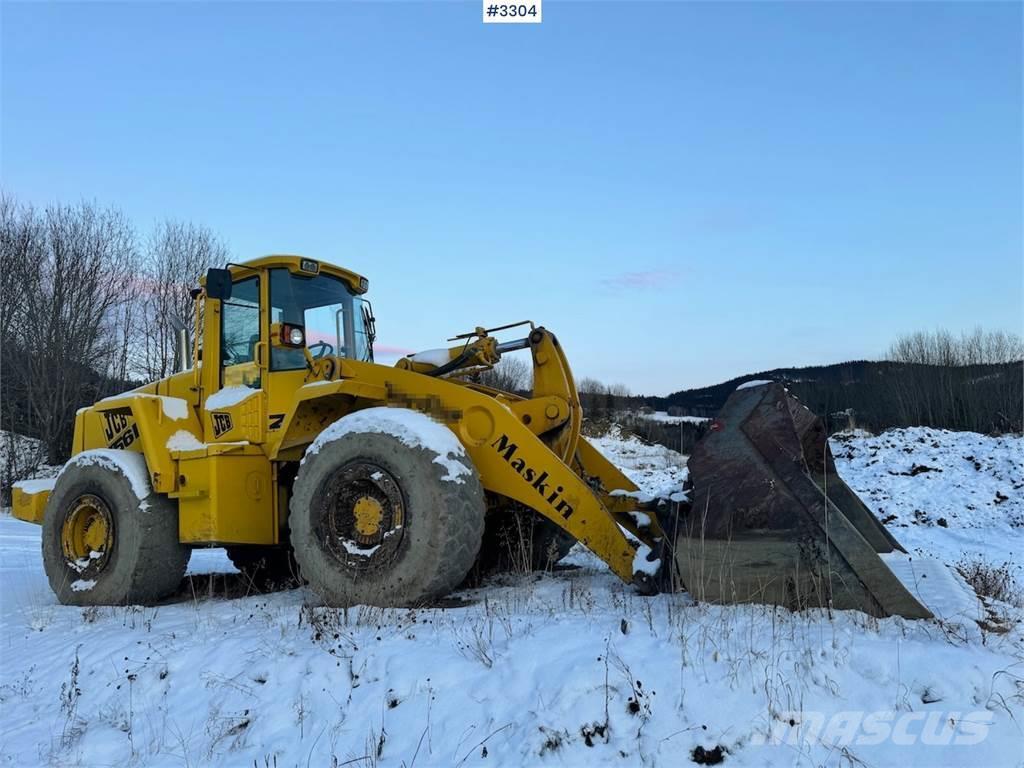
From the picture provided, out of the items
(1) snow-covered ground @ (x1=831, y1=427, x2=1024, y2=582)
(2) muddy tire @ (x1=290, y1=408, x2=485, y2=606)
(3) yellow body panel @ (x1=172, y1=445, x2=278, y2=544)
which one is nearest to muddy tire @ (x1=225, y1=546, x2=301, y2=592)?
(3) yellow body panel @ (x1=172, y1=445, x2=278, y2=544)

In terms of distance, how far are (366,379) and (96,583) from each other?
3.42m

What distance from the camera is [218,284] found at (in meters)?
6.98

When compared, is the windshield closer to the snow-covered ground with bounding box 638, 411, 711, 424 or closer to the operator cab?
the operator cab

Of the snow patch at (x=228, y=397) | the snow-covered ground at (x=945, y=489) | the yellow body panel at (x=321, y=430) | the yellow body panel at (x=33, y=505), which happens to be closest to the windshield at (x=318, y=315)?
the yellow body panel at (x=321, y=430)

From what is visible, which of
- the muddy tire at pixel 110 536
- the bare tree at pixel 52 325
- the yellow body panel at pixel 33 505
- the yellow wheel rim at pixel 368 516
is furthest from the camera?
the bare tree at pixel 52 325

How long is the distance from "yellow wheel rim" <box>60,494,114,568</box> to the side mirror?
7.84 feet

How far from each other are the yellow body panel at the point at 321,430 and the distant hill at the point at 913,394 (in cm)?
2088

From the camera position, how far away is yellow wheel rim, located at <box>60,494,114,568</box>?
741 centimetres

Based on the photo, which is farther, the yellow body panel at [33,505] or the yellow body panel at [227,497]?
the yellow body panel at [33,505]

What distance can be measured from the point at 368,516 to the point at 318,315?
2691 millimetres

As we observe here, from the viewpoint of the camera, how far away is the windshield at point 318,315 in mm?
7367

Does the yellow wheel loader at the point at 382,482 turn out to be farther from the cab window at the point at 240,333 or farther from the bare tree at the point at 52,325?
the bare tree at the point at 52,325

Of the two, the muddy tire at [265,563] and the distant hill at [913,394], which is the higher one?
the distant hill at [913,394]

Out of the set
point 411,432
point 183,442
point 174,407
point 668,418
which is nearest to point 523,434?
point 411,432
